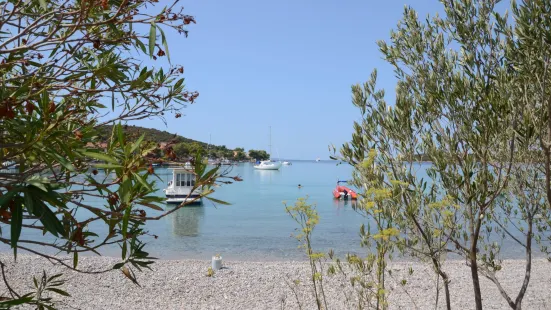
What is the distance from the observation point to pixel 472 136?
392 centimetres

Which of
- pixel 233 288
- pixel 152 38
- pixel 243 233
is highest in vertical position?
pixel 152 38

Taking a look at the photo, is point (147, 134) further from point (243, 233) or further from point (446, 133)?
point (243, 233)

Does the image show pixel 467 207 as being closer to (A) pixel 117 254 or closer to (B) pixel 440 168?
(B) pixel 440 168

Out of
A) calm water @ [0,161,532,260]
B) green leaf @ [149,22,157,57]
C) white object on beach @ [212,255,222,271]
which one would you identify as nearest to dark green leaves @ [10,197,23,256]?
green leaf @ [149,22,157,57]

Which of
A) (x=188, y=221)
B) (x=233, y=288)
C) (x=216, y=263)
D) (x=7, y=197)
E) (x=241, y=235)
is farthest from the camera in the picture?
(x=188, y=221)

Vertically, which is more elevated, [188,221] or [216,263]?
[216,263]

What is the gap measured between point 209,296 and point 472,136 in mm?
7734

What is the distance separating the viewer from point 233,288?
10.9 metres

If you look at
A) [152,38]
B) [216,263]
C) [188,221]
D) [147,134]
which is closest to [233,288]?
[216,263]

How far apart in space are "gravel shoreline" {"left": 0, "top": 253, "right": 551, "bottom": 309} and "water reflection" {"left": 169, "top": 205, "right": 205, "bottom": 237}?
457 inches

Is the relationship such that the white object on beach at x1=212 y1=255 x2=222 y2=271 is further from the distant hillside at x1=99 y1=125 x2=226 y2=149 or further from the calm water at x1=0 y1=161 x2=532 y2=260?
the distant hillside at x1=99 y1=125 x2=226 y2=149

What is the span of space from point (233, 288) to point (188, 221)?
1917cm

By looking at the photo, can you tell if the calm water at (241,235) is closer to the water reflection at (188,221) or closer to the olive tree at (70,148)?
the water reflection at (188,221)

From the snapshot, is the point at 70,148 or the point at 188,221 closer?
the point at 70,148
